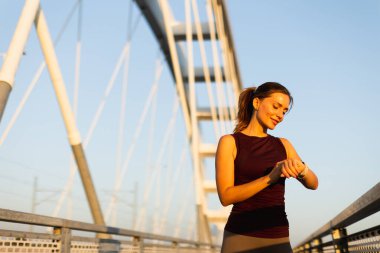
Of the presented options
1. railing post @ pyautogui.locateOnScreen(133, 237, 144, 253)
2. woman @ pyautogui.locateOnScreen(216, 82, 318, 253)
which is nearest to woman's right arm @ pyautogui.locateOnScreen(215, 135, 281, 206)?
woman @ pyautogui.locateOnScreen(216, 82, 318, 253)

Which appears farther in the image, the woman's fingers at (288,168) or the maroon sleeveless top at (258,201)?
the maroon sleeveless top at (258,201)

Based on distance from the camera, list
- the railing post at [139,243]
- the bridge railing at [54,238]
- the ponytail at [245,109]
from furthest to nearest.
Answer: the railing post at [139,243] → the bridge railing at [54,238] → the ponytail at [245,109]

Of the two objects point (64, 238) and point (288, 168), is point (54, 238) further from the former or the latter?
point (288, 168)

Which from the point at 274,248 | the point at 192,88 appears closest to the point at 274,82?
the point at 274,248

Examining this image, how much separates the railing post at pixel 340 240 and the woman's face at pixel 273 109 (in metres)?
2.70

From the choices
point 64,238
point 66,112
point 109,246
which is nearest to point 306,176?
point 64,238

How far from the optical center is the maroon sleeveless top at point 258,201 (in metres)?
1.91

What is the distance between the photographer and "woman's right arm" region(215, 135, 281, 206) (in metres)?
1.82

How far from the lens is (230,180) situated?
1976mm

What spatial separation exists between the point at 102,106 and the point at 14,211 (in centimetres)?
1105

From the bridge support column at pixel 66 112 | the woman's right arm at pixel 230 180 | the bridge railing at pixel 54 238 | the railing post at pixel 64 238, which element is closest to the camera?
the woman's right arm at pixel 230 180

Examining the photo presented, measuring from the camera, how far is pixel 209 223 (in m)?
23.4

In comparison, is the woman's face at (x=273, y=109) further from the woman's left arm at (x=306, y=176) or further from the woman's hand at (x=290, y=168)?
the woman's hand at (x=290, y=168)

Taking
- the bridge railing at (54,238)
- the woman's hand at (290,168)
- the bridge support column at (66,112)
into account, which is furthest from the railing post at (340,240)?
the bridge support column at (66,112)
